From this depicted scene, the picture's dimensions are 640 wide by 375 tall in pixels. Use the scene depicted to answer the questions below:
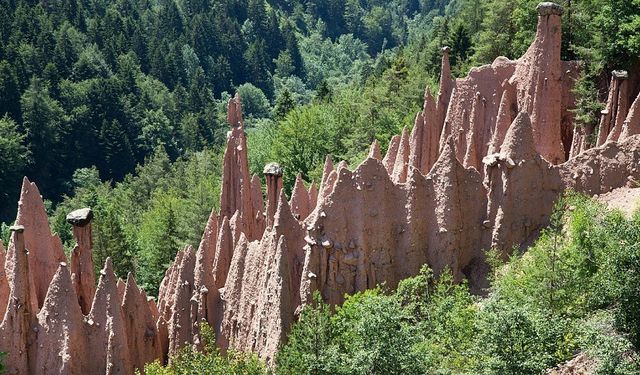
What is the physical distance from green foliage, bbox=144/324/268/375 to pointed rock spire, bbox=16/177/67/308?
15.5 ft

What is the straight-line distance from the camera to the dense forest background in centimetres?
5059

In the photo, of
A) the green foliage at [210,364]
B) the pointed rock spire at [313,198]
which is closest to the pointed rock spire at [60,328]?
the green foliage at [210,364]

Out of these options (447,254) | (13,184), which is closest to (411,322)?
(447,254)

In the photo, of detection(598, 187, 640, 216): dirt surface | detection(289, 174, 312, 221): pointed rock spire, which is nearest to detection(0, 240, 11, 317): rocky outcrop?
detection(289, 174, 312, 221): pointed rock spire

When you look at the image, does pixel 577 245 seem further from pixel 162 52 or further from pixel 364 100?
pixel 162 52

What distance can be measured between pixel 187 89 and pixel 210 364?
11559cm

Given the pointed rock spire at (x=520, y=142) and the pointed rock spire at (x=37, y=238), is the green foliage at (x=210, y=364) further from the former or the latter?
the pointed rock spire at (x=520, y=142)

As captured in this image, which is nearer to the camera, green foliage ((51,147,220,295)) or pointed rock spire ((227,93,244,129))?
pointed rock spire ((227,93,244,129))

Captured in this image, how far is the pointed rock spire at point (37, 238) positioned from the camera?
30.3m

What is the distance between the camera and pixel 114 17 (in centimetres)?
13738

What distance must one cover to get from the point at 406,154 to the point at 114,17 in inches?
4352

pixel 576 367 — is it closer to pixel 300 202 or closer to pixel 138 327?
pixel 300 202

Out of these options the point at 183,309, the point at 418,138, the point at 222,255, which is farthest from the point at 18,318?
the point at 418,138

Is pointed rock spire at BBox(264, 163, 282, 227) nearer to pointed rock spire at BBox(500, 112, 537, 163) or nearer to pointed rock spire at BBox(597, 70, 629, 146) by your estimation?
pointed rock spire at BBox(500, 112, 537, 163)
